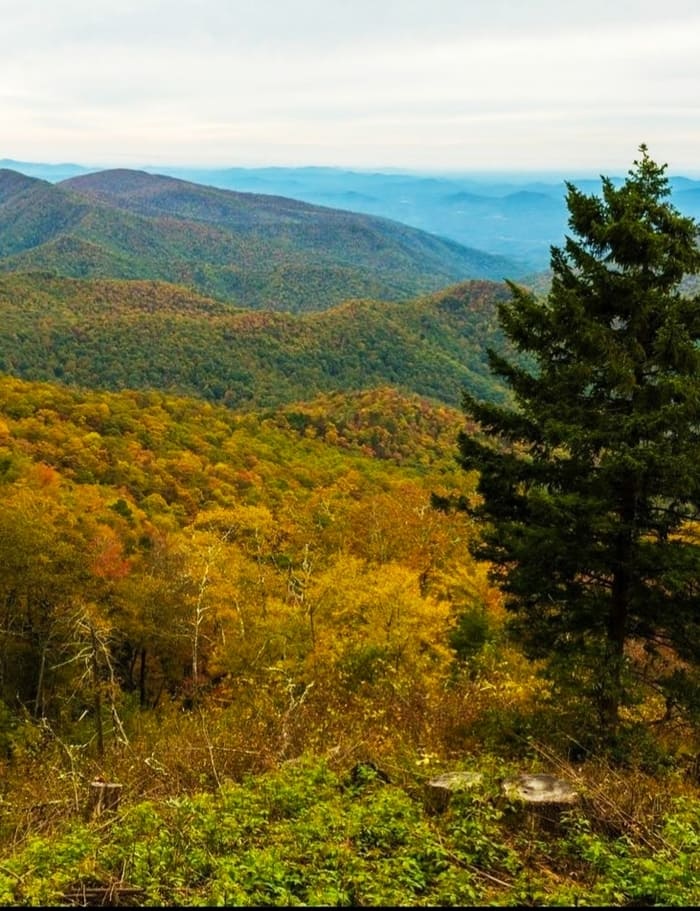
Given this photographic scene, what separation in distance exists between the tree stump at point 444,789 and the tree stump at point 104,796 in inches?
153

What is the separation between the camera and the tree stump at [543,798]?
8.21 metres

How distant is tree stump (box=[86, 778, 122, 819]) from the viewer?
8642mm

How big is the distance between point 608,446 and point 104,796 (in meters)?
8.42

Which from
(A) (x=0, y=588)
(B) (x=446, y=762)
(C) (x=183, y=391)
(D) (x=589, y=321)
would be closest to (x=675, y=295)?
(D) (x=589, y=321)

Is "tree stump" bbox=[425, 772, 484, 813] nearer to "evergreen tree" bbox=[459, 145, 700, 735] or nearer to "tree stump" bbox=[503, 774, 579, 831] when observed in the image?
"tree stump" bbox=[503, 774, 579, 831]

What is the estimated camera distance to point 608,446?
34.3 feet

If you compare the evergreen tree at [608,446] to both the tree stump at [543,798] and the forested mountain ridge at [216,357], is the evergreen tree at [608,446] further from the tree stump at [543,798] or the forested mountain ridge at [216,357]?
the forested mountain ridge at [216,357]

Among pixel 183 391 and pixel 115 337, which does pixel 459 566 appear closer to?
pixel 183 391

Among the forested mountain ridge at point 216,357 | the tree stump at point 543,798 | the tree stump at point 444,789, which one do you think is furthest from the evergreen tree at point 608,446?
the forested mountain ridge at point 216,357

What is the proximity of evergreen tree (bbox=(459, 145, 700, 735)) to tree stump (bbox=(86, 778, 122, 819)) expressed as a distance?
6.58 meters

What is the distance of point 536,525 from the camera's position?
11.4 m

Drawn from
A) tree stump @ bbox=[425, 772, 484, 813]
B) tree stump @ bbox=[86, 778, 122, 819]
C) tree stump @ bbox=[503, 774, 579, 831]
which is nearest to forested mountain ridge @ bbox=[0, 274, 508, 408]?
tree stump @ bbox=[503, 774, 579, 831]

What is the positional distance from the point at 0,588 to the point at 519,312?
20038 mm

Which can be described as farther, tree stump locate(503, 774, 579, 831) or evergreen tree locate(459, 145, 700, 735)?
evergreen tree locate(459, 145, 700, 735)
